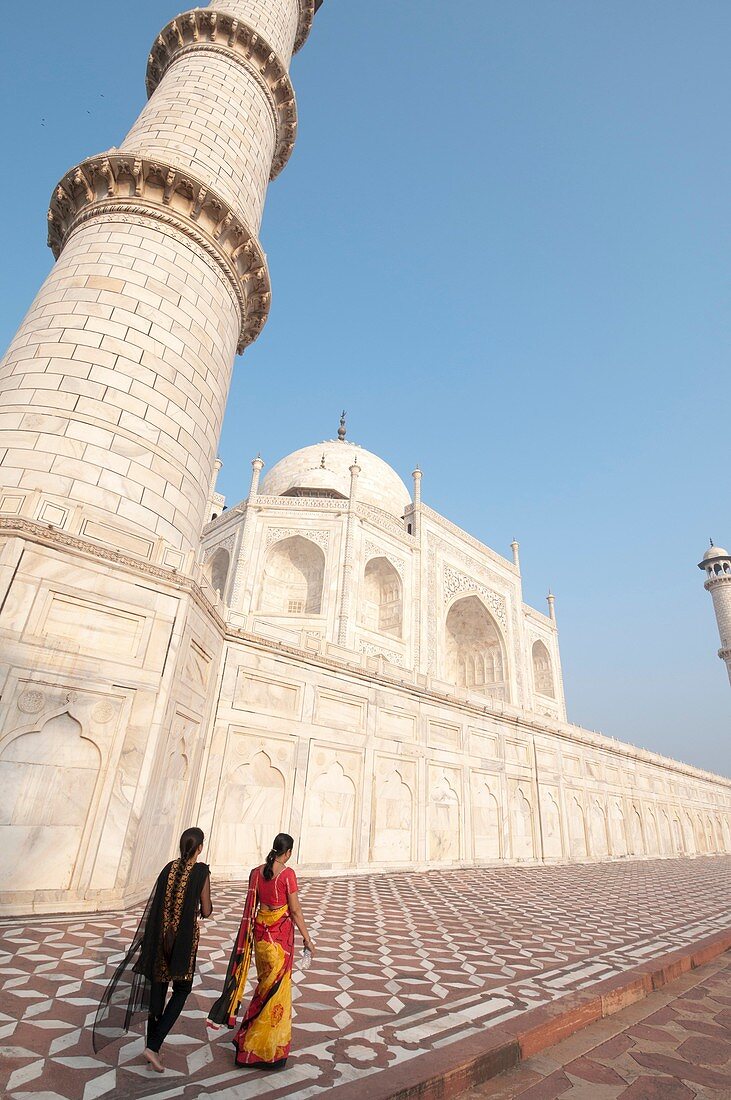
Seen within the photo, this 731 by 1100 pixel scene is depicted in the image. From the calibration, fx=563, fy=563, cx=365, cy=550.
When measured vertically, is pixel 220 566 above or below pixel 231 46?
below

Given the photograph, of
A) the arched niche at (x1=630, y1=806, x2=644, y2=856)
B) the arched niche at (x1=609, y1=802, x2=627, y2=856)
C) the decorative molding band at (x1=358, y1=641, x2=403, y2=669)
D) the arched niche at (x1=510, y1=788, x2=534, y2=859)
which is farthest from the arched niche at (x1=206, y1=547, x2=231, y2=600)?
the arched niche at (x1=630, y1=806, x2=644, y2=856)

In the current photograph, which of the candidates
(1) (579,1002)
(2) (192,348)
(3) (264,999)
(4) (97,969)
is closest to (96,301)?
(2) (192,348)

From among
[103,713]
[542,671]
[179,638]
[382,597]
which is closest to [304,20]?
[382,597]

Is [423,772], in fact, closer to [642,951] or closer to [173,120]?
[642,951]

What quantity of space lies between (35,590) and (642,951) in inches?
228

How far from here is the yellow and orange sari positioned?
2195mm

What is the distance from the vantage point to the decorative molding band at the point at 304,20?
1487 cm

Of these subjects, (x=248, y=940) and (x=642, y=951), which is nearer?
(x=248, y=940)

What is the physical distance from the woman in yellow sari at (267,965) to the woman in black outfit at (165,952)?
18 centimetres

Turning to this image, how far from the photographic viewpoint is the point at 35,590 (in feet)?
15.9

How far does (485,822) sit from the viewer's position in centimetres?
1153

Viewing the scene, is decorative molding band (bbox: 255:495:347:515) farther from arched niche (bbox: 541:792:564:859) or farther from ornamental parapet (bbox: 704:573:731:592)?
ornamental parapet (bbox: 704:573:731:592)

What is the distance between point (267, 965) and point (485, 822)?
34.2 ft

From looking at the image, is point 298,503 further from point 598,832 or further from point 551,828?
point 598,832
